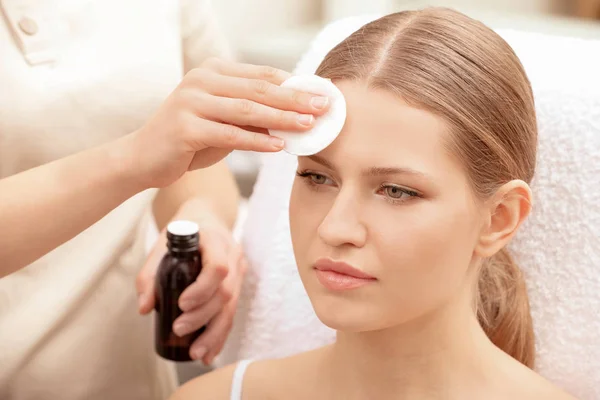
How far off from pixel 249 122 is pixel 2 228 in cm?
29

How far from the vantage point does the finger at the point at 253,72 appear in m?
0.72

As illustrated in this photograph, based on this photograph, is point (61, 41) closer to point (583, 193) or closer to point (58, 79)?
point (58, 79)

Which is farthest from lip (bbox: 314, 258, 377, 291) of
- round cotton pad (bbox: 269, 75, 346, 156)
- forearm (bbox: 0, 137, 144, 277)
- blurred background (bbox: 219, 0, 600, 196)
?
blurred background (bbox: 219, 0, 600, 196)

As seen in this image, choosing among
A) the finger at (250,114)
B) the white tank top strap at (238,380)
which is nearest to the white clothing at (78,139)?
the white tank top strap at (238,380)

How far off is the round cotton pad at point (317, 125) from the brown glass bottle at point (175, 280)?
26 cm

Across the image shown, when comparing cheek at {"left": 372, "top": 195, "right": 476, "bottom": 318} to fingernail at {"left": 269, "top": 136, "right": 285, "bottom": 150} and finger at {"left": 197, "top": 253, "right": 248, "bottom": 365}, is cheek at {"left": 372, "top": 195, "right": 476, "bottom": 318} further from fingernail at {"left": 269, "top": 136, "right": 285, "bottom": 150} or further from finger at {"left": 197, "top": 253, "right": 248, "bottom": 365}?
finger at {"left": 197, "top": 253, "right": 248, "bottom": 365}

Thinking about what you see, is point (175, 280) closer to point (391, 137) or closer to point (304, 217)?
point (304, 217)

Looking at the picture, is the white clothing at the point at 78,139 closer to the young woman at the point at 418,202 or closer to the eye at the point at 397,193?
the young woman at the point at 418,202

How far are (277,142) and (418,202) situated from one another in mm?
146

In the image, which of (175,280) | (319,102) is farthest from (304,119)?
(175,280)

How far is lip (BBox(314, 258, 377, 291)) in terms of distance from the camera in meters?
0.70

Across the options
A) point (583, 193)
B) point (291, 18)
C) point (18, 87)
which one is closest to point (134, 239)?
point (18, 87)

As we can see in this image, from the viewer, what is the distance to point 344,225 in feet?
2.27

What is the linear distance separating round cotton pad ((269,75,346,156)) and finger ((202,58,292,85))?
2 centimetres
